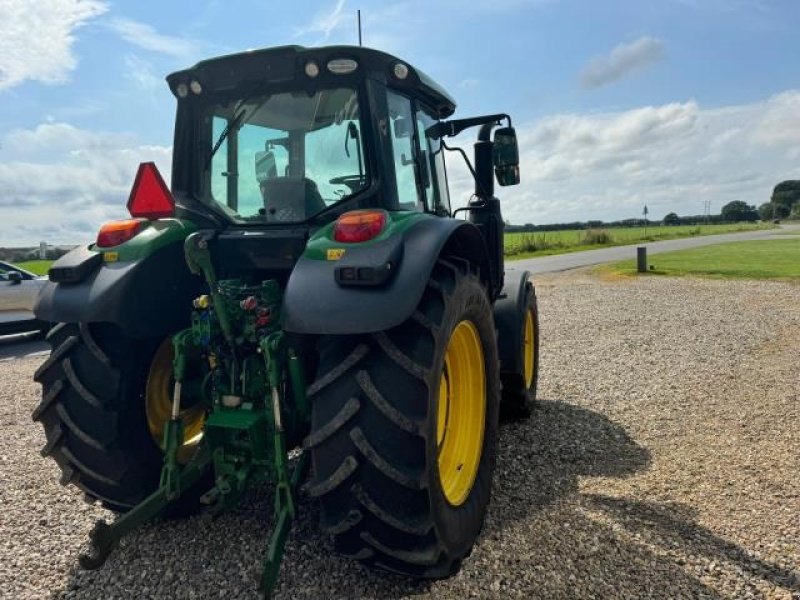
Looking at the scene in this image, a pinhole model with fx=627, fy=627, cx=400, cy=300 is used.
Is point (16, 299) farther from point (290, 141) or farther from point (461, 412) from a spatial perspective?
point (461, 412)

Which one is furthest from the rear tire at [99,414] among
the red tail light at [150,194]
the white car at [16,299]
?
the white car at [16,299]

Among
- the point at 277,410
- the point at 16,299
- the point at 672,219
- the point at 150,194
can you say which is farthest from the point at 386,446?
the point at 672,219

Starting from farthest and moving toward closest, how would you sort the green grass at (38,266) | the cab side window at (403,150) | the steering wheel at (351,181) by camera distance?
the green grass at (38,266), the cab side window at (403,150), the steering wheel at (351,181)

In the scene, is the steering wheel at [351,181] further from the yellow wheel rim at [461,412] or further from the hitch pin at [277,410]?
the hitch pin at [277,410]

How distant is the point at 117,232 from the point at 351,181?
1.19 m

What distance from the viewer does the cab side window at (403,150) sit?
3329 millimetres

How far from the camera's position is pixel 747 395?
5.85 metres

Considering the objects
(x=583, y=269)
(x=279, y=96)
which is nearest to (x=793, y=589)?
(x=279, y=96)

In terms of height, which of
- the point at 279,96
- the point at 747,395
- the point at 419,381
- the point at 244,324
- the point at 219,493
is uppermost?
the point at 279,96

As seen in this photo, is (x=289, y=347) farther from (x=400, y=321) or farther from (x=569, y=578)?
(x=569, y=578)

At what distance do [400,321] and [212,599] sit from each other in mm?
1460

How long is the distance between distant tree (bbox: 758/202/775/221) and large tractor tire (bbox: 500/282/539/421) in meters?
112

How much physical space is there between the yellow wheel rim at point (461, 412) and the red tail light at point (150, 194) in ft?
4.82

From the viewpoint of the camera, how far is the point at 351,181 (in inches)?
124
